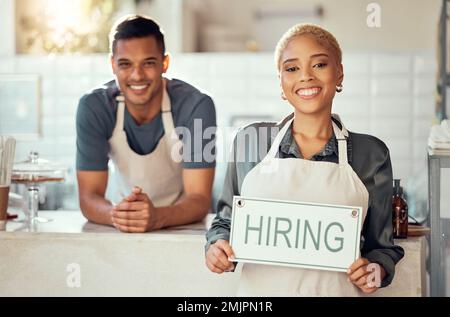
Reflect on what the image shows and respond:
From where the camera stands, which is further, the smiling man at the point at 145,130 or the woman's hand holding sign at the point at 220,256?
the smiling man at the point at 145,130

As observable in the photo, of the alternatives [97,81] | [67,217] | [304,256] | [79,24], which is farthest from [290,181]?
[79,24]

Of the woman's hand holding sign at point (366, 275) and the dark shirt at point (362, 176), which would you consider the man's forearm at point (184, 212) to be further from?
the woman's hand holding sign at point (366, 275)

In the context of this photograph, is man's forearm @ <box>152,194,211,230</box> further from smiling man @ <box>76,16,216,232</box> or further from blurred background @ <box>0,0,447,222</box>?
blurred background @ <box>0,0,447,222</box>

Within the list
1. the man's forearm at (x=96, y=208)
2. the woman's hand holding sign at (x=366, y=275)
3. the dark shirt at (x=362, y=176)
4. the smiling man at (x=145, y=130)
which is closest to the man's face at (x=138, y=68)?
the smiling man at (x=145, y=130)

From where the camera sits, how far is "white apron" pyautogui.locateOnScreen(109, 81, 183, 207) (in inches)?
52.4

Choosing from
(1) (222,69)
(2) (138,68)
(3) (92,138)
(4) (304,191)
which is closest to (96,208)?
(3) (92,138)

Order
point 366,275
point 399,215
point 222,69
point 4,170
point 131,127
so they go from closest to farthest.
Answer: point 366,275
point 399,215
point 4,170
point 131,127
point 222,69

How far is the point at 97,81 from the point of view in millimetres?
2260

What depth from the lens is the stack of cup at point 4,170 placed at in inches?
48.1

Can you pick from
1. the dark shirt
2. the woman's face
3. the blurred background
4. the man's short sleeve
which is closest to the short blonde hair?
the woman's face

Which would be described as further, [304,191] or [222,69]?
[222,69]

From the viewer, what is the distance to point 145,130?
1331mm

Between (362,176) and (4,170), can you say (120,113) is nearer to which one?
(4,170)

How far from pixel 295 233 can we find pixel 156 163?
0.45m
